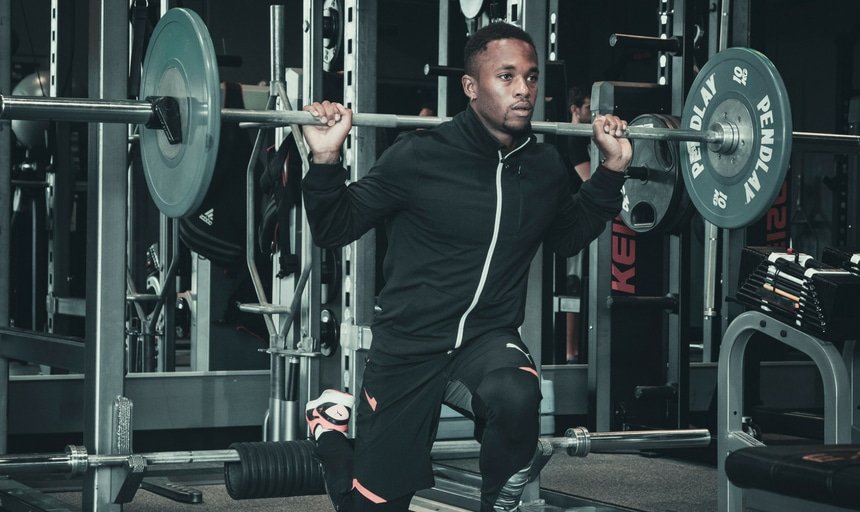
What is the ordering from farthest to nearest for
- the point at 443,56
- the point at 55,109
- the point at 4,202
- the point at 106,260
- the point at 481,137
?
the point at 443,56, the point at 4,202, the point at 106,260, the point at 481,137, the point at 55,109

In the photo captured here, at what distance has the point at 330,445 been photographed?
2.63 m

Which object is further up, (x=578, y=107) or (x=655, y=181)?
(x=578, y=107)

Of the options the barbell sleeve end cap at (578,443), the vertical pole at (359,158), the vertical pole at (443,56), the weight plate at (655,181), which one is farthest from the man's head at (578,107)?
the barbell sleeve end cap at (578,443)

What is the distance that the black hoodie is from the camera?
246 centimetres

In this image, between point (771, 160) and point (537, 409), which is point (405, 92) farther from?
point (537, 409)

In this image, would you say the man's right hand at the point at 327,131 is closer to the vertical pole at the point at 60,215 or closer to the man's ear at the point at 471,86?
the man's ear at the point at 471,86

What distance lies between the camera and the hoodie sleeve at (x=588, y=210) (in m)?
2.68

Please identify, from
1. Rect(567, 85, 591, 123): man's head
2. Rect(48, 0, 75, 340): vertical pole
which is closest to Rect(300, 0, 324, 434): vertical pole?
Rect(48, 0, 75, 340): vertical pole

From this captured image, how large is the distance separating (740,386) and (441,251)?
1094 mm

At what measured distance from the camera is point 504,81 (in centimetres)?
248

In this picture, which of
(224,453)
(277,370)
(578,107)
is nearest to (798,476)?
(224,453)

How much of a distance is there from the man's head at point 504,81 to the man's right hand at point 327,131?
0.29 m

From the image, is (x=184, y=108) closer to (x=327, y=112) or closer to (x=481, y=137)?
(x=327, y=112)

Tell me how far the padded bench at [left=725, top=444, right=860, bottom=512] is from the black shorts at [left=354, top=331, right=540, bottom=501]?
19.7 inches
